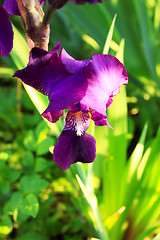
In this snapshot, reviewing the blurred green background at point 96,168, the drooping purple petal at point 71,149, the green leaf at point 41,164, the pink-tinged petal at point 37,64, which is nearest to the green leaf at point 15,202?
the blurred green background at point 96,168

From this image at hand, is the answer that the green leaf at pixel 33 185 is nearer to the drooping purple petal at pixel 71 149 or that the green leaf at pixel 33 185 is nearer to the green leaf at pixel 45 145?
the green leaf at pixel 45 145

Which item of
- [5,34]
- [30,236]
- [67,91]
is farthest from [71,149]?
[30,236]

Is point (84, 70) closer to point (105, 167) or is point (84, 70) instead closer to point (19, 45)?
Result: point (19, 45)

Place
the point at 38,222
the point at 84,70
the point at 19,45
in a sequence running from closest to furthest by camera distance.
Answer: the point at 84,70 → the point at 19,45 → the point at 38,222

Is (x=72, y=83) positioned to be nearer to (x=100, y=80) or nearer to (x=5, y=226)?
(x=100, y=80)

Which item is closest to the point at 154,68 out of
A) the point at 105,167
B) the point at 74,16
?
the point at 74,16

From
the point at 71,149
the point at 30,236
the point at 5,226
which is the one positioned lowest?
the point at 30,236
